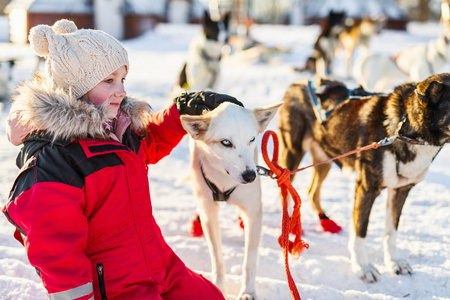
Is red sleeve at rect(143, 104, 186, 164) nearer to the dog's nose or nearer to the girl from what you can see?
the girl

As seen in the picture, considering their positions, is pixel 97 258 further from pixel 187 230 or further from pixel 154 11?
pixel 154 11

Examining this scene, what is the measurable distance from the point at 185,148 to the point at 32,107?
12.7 ft

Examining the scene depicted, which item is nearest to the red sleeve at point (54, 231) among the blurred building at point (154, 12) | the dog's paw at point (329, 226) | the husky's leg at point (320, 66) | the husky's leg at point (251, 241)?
the husky's leg at point (251, 241)

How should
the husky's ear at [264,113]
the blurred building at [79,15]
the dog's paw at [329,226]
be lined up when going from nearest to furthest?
the husky's ear at [264,113] → the dog's paw at [329,226] → the blurred building at [79,15]

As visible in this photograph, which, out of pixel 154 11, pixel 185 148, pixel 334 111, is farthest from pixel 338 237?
pixel 154 11

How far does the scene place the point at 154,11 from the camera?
23.7m

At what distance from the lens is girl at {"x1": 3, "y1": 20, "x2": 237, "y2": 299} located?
1.35 m

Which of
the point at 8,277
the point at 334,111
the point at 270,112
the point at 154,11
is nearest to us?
the point at 270,112

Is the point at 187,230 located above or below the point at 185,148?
above

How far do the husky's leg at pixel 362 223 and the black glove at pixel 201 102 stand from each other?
101 centimetres

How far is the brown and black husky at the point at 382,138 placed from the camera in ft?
6.75

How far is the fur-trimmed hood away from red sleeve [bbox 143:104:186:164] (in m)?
0.48

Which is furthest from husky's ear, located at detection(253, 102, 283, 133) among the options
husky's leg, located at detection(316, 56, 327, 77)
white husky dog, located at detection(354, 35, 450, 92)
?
husky's leg, located at detection(316, 56, 327, 77)

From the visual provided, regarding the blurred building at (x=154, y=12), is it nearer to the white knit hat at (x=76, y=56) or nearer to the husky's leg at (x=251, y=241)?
the husky's leg at (x=251, y=241)
